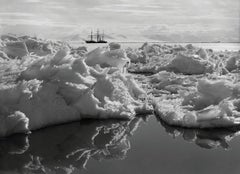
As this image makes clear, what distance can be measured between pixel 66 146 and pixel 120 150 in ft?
3.93

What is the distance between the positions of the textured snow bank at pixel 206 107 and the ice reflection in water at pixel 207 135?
181mm

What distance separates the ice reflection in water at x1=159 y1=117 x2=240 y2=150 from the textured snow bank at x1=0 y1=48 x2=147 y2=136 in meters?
1.71

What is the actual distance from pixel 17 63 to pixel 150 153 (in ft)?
18.2

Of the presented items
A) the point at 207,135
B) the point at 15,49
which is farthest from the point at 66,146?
the point at 15,49

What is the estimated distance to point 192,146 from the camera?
784 centimetres

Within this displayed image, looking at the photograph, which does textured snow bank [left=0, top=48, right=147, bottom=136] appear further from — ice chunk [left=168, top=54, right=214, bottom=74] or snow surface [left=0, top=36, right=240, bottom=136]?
ice chunk [left=168, top=54, right=214, bottom=74]

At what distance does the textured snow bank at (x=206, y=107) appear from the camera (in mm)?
8914

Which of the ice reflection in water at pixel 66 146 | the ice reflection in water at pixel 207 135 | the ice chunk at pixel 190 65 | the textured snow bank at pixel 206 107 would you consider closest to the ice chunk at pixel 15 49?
the textured snow bank at pixel 206 107

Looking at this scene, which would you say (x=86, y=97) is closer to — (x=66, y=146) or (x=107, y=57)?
(x=66, y=146)

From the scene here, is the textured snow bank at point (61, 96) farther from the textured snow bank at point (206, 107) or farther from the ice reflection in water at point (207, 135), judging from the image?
the ice reflection in water at point (207, 135)

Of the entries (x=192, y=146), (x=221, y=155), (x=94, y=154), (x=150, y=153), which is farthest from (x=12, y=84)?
(x=221, y=155)

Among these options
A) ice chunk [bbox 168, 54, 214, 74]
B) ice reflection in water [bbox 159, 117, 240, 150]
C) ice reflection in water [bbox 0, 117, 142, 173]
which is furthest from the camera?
ice chunk [bbox 168, 54, 214, 74]

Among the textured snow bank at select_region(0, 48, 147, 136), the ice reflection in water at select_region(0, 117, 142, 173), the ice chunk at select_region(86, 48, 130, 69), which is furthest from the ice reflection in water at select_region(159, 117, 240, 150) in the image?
the ice chunk at select_region(86, 48, 130, 69)

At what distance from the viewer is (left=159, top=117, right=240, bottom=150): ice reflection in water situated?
7922 mm
